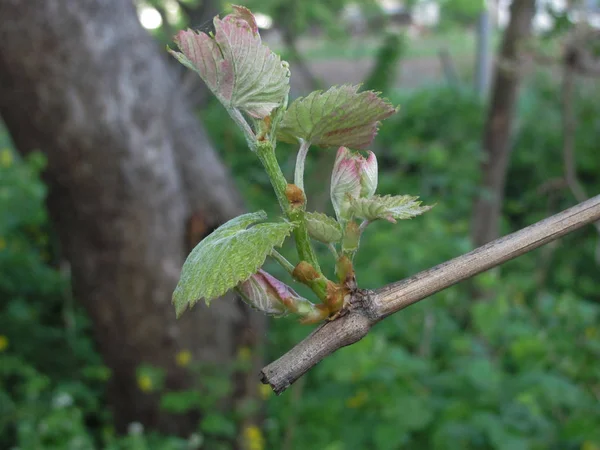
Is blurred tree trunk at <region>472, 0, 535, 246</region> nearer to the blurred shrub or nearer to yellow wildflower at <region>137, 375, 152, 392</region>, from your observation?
the blurred shrub

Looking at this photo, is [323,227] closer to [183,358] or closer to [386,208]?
[386,208]

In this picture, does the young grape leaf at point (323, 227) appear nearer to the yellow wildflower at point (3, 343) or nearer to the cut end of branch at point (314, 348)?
the cut end of branch at point (314, 348)

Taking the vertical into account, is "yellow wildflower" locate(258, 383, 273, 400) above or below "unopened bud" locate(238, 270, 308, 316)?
below

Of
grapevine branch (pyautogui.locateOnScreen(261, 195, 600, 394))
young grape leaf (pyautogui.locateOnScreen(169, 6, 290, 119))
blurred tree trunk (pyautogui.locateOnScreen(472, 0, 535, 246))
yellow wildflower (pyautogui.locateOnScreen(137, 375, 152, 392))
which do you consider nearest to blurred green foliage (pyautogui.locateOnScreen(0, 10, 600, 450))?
yellow wildflower (pyautogui.locateOnScreen(137, 375, 152, 392))

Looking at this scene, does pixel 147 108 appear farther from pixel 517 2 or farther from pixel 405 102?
pixel 405 102

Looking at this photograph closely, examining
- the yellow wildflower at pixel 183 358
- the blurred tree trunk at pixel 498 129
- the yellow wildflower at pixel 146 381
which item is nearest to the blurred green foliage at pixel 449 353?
the blurred tree trunk at pixel 498 129
